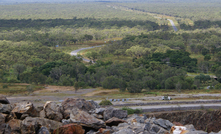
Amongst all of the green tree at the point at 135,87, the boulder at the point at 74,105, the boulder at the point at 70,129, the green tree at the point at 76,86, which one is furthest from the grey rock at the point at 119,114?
the green tree at the point at 76,86

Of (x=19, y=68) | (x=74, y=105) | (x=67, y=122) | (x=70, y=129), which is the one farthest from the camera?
(x=19, y=68)

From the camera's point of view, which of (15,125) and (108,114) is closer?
(15,125)

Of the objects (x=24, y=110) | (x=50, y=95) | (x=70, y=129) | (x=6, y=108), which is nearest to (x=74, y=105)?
(x=24, y=110)

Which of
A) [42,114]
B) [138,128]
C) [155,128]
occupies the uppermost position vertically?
[42,114]

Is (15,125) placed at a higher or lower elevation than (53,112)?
higher

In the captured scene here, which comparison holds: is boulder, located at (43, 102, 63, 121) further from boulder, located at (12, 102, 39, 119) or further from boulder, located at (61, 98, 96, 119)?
boulder, located at (12, 102, 39, 119)

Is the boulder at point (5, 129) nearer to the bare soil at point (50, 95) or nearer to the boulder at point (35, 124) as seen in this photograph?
the boulder at point (35, 124)

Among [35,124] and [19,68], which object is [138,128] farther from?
[19,68]
